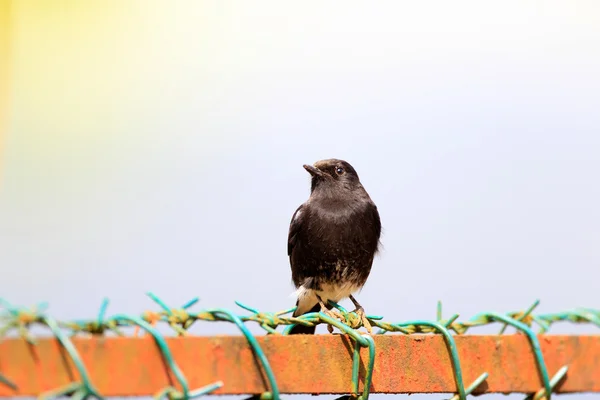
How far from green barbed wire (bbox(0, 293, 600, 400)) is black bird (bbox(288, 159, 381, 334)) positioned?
9.96ft

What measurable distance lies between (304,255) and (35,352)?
4.33 m

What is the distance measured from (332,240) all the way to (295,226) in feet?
1.56

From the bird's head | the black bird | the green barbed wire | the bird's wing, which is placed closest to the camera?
the green barbed wire

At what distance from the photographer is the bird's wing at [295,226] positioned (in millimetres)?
6242

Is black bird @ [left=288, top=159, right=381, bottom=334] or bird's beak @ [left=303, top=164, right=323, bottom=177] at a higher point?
bird's beak @ [left=303, top=164, right=323, bottom=177]

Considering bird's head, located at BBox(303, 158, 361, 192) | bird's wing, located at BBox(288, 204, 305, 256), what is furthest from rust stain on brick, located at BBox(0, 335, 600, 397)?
bird's head, located at BBox(303, 158, 361, 192)

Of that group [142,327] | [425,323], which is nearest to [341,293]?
[425,323]

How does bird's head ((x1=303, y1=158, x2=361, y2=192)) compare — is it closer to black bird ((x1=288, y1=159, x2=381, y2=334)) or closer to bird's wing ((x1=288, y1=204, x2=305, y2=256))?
black bird ((x1=288, y1=159, x2=381, y2=334))

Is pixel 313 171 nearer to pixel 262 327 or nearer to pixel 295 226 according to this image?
pixel 295 226

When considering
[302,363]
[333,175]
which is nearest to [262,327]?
[302,363]

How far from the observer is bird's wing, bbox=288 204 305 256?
6.24m

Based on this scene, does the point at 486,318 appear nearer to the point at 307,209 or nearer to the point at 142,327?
the point at 142,327

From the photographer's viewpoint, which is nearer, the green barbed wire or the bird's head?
the green barbed wire

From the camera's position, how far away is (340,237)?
5926 mm
